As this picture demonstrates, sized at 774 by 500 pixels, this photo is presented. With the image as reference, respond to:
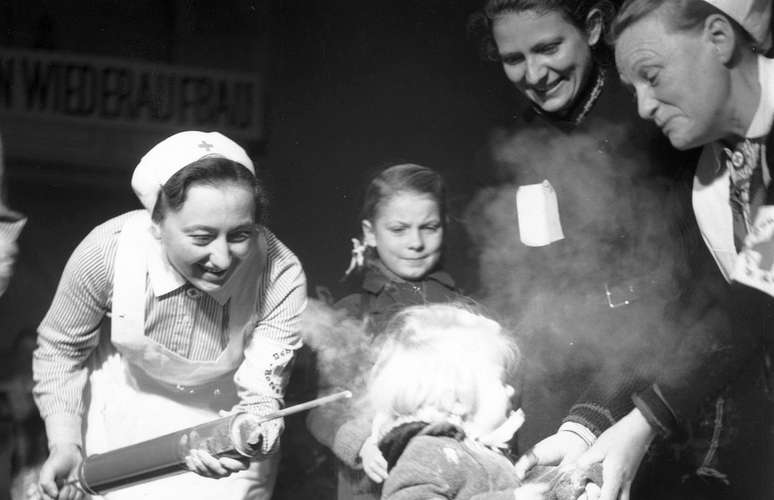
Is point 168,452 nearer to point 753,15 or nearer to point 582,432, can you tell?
point 582,432

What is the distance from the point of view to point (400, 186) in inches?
117

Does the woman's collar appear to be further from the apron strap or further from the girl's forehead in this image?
the apron strap

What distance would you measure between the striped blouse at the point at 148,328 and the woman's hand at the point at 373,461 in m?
0.24

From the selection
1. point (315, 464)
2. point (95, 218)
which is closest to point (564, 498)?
point (315, 464)

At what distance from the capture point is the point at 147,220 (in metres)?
2.79

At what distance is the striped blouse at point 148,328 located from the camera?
2777 mm

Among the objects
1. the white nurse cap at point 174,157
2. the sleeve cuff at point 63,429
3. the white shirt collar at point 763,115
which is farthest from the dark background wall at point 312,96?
the white shirt collar at point 763,115

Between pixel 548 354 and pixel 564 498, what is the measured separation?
399mm

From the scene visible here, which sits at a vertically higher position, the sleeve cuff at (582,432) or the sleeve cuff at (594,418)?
the sleeve cuff at (594,418)

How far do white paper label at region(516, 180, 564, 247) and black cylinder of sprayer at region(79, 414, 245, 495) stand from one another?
0.88 meters

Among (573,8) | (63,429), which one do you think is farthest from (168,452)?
(573,8)

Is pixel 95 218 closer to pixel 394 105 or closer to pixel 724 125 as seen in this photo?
pixel 394 105

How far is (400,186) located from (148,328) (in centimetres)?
70

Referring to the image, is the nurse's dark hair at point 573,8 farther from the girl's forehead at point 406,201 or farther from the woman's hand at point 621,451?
the woman's hand at point 621,451
